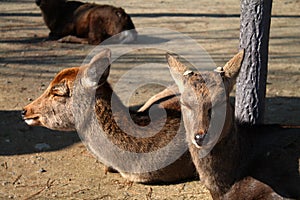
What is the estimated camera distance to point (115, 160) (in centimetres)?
564

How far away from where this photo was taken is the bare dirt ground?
571cm

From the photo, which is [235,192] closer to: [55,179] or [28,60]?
[55,179]

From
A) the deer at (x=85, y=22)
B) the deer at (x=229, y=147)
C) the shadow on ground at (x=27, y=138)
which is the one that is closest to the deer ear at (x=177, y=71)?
the deer at (x=229, y=147)

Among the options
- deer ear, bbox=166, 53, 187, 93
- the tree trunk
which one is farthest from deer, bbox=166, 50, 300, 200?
the tree trunk

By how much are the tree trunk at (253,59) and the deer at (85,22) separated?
5435mm

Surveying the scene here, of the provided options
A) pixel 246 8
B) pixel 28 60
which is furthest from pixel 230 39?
pixel 246 8

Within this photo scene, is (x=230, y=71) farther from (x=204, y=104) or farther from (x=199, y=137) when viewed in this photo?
(x=199, y=137)

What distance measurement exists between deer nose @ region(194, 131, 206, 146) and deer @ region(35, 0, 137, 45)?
7062 mm

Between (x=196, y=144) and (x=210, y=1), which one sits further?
(x=210, y=1)

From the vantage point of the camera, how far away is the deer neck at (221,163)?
4703 millimetres

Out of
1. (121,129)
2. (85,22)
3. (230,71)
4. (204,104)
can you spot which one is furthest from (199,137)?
(85,22)

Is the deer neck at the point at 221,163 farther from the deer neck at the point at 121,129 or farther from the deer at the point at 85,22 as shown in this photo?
the deer at the point at 85,22

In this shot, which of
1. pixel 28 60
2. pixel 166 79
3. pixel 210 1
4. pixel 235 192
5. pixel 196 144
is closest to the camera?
pixel 196 144

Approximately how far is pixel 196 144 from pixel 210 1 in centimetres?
1153
